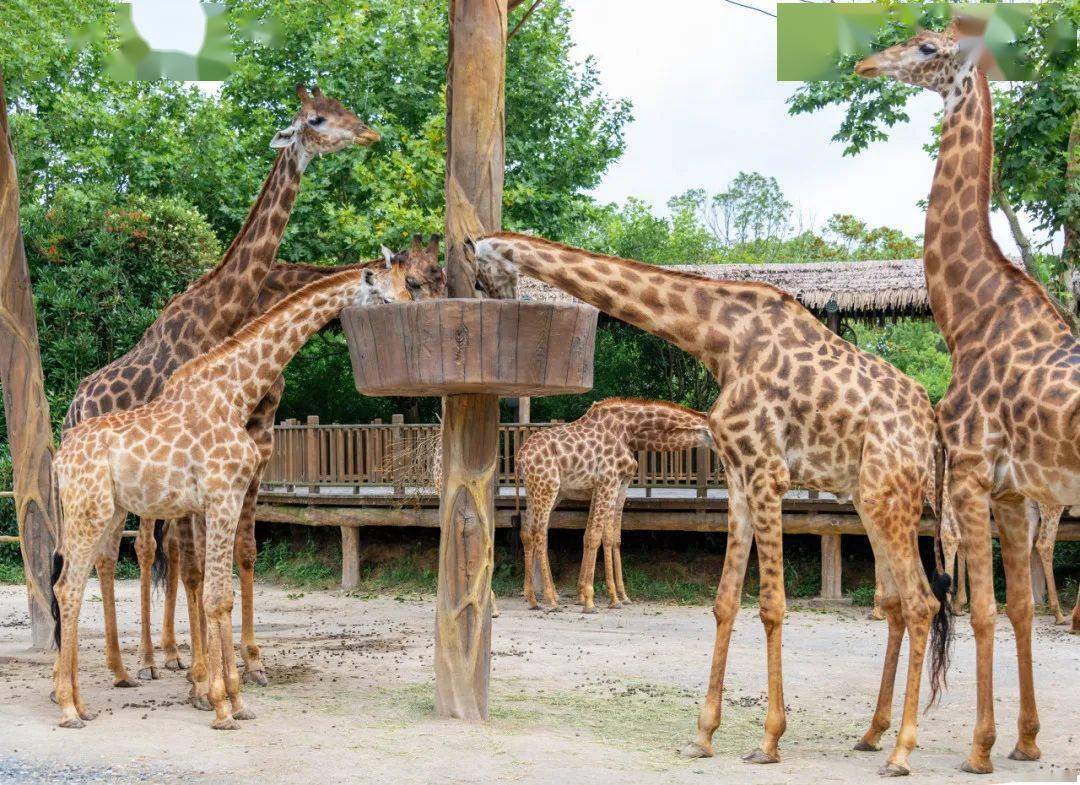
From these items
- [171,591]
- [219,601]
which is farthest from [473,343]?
[171,591]

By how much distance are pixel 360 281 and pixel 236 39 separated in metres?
19.3

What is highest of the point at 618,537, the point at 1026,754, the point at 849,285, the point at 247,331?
the point at 849,285

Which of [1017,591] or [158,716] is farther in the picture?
[158,716]

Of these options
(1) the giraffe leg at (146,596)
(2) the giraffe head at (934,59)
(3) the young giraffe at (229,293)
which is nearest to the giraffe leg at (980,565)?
(2) the giraffe head at (934,59)

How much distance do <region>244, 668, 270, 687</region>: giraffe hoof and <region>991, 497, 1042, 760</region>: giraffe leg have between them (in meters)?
4.97

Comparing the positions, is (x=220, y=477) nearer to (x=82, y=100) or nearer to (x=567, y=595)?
(x=567, y=595)

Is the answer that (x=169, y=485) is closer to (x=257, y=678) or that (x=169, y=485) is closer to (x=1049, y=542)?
(x=257, y=678)

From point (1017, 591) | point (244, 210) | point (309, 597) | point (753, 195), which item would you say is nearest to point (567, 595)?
point (309, 597)

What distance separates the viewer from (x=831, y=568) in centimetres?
1402

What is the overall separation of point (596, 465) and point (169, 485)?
701 centimetres

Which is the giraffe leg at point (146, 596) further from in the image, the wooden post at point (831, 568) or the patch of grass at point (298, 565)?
the wooden post at point (831, 568)

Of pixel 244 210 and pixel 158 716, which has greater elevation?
pixel 244 210

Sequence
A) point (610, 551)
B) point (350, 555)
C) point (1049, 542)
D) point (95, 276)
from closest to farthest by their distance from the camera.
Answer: point (1049, 542)
point (610, 551)
point (350, 555)
point (95, 276)

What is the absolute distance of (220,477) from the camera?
7035mm
